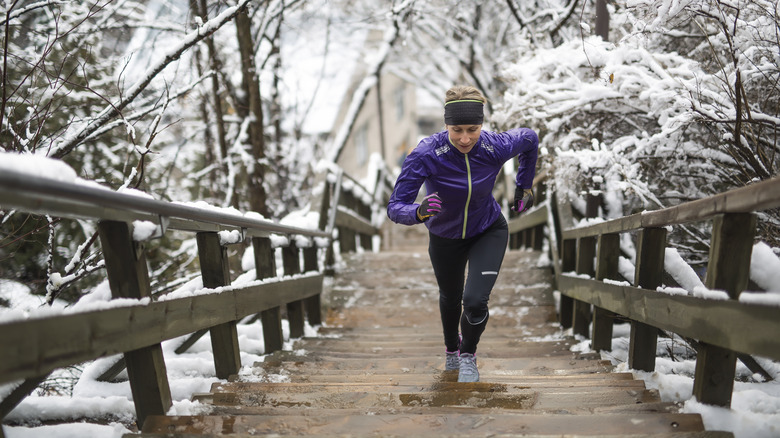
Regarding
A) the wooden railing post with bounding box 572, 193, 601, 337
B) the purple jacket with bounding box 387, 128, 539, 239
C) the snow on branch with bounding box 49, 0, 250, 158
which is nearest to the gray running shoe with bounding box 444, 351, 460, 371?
the purple jacket with bounding box 387, 128, 539, 239

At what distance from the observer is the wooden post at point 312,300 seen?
5.27 metres

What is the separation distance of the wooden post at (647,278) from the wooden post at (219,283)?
7.04ft

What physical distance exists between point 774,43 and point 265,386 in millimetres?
3228

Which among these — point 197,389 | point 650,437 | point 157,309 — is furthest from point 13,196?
point 650,437

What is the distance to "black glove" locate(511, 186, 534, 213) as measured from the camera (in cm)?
358

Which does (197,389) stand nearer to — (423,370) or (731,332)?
(423,370)

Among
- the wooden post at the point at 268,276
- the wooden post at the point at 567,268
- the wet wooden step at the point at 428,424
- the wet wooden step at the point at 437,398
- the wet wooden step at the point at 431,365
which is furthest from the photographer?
the wooden post at the point at 567,268

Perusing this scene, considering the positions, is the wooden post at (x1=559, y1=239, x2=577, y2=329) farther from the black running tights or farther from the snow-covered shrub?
the black running tights

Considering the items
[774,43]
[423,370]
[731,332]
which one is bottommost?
[423,370]

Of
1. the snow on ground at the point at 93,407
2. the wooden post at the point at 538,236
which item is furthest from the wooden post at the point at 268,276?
the wooden post at the point at 538,236

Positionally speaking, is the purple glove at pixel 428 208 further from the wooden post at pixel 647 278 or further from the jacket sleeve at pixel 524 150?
the wooden post at pixel 647 278

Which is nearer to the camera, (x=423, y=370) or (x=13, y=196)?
(x=13, y=196)

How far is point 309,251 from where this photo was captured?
5273 mm

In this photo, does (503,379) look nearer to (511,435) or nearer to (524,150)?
(511,435)
